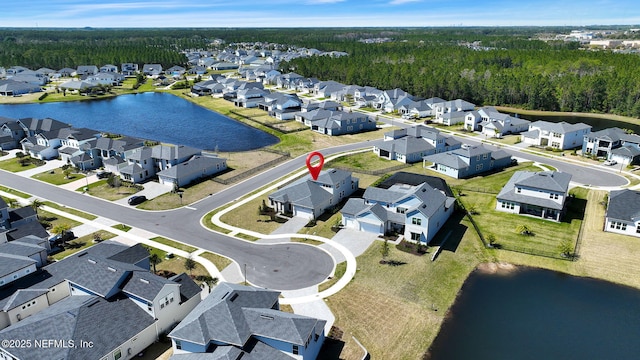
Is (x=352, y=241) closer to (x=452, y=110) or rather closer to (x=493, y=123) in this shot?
(x=493, y=123)

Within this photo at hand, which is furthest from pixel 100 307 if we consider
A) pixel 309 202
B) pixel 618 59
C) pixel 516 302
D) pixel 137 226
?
pixel 618 59

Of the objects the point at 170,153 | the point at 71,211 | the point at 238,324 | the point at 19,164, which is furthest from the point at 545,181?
the point at 19,164

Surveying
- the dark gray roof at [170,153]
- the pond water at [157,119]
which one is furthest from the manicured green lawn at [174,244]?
the pond water at [157,119]

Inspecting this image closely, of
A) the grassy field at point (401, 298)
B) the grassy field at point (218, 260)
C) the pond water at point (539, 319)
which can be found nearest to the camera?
Result: the pond water at point (539, 319)

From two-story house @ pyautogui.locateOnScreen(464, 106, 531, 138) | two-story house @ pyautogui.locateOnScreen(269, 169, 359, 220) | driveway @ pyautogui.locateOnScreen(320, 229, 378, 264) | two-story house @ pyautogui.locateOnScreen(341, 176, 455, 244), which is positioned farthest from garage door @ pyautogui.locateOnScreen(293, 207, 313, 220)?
two-story house @ pyautogui.locateOnScreen(464, 106, 531, 138)

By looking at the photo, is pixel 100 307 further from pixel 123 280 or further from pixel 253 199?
pixel 253 199

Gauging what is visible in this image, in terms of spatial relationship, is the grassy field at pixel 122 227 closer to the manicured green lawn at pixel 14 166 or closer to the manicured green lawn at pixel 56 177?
the manicured green lawn at pixel 56 177
